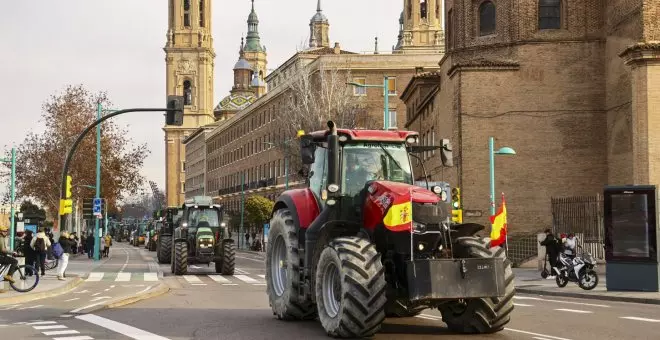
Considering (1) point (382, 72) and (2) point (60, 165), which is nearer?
(2) point (60, 165)

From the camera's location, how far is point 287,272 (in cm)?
1448

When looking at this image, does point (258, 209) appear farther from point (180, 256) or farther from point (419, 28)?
point (180, 256)

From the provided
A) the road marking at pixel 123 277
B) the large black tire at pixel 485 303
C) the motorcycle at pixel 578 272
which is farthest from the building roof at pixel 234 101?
the large black tire at pixel 485 303

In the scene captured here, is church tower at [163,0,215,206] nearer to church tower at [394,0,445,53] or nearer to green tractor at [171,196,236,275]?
church tower at [394,0,445,53]

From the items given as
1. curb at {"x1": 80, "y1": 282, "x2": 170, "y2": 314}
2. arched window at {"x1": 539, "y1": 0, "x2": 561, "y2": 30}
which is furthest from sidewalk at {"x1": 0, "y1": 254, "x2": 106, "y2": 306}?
arched window at {"x1": 539, "y1": 0, "x2": 561, "y2": 30}

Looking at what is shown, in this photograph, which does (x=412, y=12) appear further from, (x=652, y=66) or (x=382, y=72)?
(x=652, y=66)

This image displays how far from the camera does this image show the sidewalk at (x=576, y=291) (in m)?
22.4

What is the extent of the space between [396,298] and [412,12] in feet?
396

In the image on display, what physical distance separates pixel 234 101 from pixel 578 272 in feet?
534

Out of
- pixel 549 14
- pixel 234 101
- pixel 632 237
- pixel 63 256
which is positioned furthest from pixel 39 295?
pixel 234 101

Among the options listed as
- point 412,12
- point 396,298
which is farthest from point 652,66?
point 412,12

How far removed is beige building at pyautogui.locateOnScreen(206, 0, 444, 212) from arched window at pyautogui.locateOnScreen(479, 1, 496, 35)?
1649cm

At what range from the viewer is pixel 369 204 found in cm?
1303

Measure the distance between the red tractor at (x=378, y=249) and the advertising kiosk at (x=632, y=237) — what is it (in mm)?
11406
